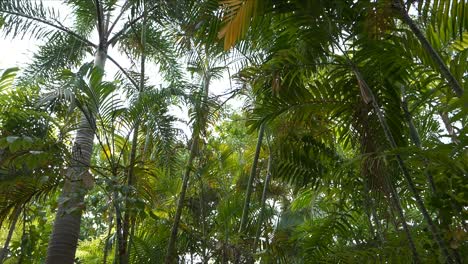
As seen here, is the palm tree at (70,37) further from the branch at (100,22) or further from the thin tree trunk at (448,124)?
the thin tree trunk at (448,124)

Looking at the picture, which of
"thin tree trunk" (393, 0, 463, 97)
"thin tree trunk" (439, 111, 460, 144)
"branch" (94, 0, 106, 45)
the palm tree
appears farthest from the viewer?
"branch" (94, 0, 106, 45)

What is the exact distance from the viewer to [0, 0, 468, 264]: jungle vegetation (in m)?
2.12

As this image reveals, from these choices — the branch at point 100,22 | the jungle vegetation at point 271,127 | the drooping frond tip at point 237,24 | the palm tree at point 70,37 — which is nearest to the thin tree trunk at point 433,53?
the jungle vegetation at point 271,127

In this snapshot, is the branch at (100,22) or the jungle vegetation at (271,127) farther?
the branch at (100,22)

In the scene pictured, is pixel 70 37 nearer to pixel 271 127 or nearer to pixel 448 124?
pixel 271 127

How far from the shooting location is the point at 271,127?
12.3 feet

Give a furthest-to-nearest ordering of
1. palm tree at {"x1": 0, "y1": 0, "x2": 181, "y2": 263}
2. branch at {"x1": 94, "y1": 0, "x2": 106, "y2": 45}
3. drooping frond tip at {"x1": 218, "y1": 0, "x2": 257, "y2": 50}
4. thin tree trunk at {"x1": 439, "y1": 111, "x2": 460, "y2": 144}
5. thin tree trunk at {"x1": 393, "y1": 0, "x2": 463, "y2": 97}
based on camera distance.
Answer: branch at {"x1": 94, "y1": 0, "x2": 106, "y2": 45} < palm tree at {"x1": 0, "y1": 0, "x2": 181, "y2": 263} < thin tree trunk at {"x1": 439, "y1": 111, "x2": 460, "y2": 144} < thin tree trunk at {"x1": 393, "y1": 0, "x2": 463, "y2": 97} < drooping frond tip at {"x1": 218, "y1": 0, "x2": 257, "y2": 50}

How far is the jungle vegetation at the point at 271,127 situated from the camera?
6.96 feet

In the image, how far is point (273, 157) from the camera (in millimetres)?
3955

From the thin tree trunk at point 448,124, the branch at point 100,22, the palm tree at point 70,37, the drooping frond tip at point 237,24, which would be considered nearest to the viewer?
the drooping frond tip at point 237,24

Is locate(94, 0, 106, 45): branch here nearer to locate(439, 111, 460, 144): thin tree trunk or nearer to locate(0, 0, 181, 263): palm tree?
locate(0, 0, 181, 263): palm tree

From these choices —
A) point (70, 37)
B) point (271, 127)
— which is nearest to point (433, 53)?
point (271, 127)

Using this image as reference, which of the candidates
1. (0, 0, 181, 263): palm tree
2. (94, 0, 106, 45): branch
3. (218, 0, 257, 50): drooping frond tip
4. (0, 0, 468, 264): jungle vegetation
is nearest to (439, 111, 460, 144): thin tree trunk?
(0, 0, 468, 264): jungle vegetation

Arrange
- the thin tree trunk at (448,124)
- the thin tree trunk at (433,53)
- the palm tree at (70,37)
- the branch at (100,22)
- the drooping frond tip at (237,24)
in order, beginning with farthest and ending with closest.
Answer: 1. the branch at (100,22)
2. the palm tree at (70,37)
3. the thin tree trunk at (448,124)
4. the thin tree trunk at (433,53)
5. the drooping frond tip at (237,24)
